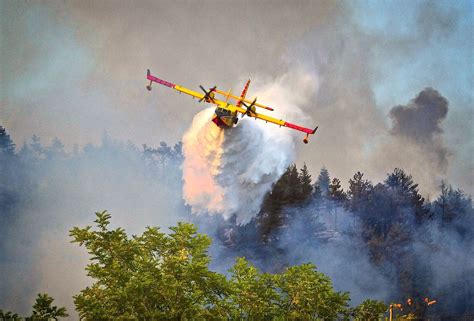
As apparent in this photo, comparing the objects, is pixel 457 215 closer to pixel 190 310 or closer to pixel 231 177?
pixel 231 177

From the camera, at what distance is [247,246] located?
344 feet

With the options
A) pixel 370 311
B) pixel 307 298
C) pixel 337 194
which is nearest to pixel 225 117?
pixel 370 311

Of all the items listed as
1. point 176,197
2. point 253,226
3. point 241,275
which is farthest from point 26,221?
point 241,275

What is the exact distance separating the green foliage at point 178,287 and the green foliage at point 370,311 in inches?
74.1

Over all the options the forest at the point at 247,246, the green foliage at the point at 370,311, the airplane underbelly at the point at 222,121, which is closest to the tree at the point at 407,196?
the forest at the point at 247,246

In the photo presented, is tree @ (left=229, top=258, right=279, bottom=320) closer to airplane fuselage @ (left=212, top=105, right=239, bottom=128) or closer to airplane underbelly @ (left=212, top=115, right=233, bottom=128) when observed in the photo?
airplane fuselage @ (left=212, top=105, right=239, bottom=128)

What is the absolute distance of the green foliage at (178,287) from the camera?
1560 inches

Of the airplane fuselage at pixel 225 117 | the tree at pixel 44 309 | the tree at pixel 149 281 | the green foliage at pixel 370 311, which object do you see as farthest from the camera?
the airplane fuselage at pixel 225 117

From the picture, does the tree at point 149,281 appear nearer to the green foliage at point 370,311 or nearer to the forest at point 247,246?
the forest at point 247,246

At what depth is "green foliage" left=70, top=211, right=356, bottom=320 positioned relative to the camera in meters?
39.6

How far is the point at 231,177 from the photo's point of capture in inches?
3457

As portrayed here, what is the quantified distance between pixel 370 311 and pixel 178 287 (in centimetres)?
1407

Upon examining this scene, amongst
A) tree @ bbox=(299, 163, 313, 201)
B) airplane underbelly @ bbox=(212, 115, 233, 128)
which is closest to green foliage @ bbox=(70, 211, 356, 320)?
airplane underbelly @ bbox=(212, 115, 233, 128)

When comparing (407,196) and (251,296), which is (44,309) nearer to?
(251,296)
